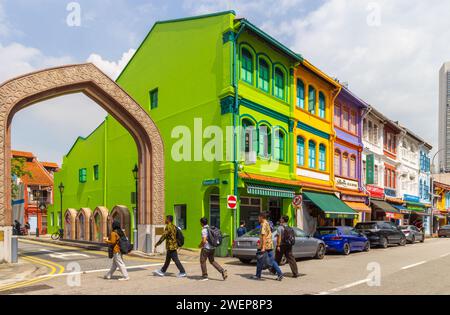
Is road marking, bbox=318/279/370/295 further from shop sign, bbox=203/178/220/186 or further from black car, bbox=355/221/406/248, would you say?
black car, bbox=355/221/406/248

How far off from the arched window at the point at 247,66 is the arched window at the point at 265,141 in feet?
7.85

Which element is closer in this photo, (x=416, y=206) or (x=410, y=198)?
(x=410, y=198)

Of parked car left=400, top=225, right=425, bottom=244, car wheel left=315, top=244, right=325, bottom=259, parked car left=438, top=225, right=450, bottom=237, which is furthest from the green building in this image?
parked car left=438, top=225, right=450, bottom=237

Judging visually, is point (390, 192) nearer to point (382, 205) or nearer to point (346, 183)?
point (382, 205)

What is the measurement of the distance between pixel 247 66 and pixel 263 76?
138 cm

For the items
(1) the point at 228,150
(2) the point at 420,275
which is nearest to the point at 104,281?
(2) the point at 420,275

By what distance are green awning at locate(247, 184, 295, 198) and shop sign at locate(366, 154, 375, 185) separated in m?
11.6

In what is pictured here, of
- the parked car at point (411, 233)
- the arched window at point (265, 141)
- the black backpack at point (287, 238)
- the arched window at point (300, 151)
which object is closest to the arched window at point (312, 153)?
the arched window at point (300, 151)

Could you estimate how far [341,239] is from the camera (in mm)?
Answer: 18625

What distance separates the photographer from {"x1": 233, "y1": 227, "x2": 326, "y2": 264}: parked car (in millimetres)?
14287

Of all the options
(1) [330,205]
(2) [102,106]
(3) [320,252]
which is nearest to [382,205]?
(1) [330,205]

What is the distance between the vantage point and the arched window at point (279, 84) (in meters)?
22.2

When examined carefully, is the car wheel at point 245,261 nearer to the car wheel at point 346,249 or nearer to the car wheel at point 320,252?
the car wheel at point 320,252
